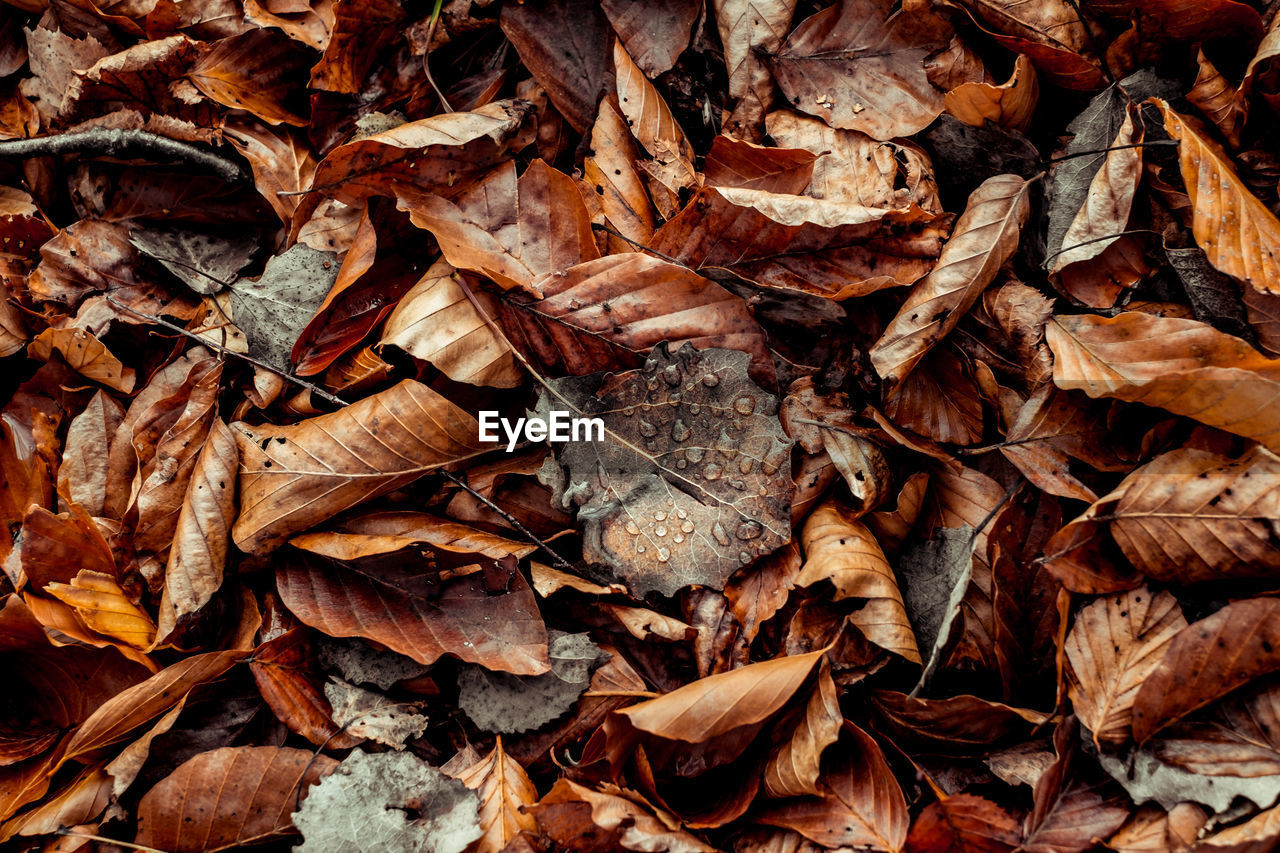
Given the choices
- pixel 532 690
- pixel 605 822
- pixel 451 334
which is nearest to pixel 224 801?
pixel 532 690

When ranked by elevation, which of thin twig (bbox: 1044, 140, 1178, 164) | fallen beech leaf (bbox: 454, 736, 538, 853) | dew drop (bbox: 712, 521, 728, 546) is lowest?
fallen beech leaf (bbox: 454, 736, 538, 853)

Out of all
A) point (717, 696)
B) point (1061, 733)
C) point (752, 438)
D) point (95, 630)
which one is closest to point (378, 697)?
point (95, 630)

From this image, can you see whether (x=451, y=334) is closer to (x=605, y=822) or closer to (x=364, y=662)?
(x=364, y=662)

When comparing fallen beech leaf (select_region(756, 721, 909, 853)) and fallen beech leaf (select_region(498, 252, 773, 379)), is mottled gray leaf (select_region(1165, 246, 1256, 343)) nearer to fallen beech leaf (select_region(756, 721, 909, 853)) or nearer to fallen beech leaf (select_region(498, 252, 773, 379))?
fallen beech leaf (select_region(498, 252, 773, 379))

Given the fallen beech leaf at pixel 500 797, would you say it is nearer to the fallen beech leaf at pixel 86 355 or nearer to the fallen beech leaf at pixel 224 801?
the fallen beech leaf at pixel 224 801

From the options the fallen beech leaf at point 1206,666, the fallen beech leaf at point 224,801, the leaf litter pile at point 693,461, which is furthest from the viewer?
the fallen beech leaf at point 224,801

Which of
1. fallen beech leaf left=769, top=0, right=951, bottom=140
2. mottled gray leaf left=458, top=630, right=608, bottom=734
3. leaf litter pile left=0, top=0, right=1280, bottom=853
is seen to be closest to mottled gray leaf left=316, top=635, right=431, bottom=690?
leaf litter pile left=0, top=0, right=1280, bottom=853
